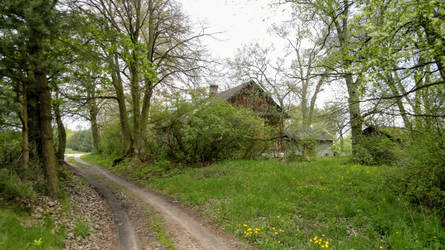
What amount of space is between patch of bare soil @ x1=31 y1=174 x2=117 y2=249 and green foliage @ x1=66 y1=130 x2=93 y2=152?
178 ft

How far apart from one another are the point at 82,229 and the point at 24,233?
4.14 ft

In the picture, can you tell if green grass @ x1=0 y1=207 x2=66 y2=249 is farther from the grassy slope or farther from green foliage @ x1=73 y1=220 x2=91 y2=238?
the grassy slope

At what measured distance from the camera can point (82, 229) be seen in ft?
18.4

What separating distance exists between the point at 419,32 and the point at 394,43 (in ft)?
1.48

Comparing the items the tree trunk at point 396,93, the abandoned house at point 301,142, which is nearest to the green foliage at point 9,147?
the tree trunk at point 396,93

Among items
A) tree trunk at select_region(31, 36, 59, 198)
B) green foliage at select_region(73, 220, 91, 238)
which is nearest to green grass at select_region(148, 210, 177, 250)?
green foliage at select_region(73, 220, 91, 238)

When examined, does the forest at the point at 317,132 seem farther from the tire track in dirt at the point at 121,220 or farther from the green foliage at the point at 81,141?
the green foliage at the point at 81,141

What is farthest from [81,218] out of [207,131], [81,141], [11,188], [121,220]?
[81,141]

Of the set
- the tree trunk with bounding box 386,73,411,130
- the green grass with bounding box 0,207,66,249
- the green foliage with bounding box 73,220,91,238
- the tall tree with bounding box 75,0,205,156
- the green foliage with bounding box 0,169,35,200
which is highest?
the tall tree with bounding box 75,0,205,156

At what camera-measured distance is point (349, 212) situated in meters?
6.04

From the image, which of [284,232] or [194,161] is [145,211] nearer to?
[284,232]

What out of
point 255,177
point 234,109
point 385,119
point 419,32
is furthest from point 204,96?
point 419,32

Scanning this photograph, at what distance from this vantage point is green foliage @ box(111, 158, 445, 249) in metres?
4.95

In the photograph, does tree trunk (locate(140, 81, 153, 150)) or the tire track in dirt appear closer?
the tire track in dirt
